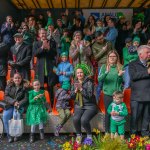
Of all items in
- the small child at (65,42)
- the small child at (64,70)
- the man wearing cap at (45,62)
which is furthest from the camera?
the small child at (65,42)

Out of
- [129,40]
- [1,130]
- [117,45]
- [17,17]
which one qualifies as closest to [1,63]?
[1,130]

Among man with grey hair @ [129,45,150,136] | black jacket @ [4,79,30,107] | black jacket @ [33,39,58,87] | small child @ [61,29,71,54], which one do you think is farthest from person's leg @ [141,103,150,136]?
small child @ [61,29,71,54]

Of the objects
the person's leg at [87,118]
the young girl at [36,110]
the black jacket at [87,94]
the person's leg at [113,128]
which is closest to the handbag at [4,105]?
the young girl at [36,110]

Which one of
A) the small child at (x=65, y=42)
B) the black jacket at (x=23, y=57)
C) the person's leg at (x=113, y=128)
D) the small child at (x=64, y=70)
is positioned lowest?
the person's leg at (x=113, y=128)

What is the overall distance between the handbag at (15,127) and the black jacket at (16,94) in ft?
1.04

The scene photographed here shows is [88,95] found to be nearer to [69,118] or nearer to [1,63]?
[69,118]

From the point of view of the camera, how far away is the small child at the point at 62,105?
6.85 m

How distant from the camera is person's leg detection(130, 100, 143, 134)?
20.9 feet

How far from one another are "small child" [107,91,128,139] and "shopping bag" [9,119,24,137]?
1600mm

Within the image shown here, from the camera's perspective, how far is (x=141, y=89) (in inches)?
247

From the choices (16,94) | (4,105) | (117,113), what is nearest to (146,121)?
(117,113)

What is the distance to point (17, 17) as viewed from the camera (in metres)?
15.8

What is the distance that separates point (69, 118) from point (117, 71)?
4.26 feet

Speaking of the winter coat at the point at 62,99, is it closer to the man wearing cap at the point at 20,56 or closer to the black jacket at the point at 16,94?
the black jacket at the point at 16,94
